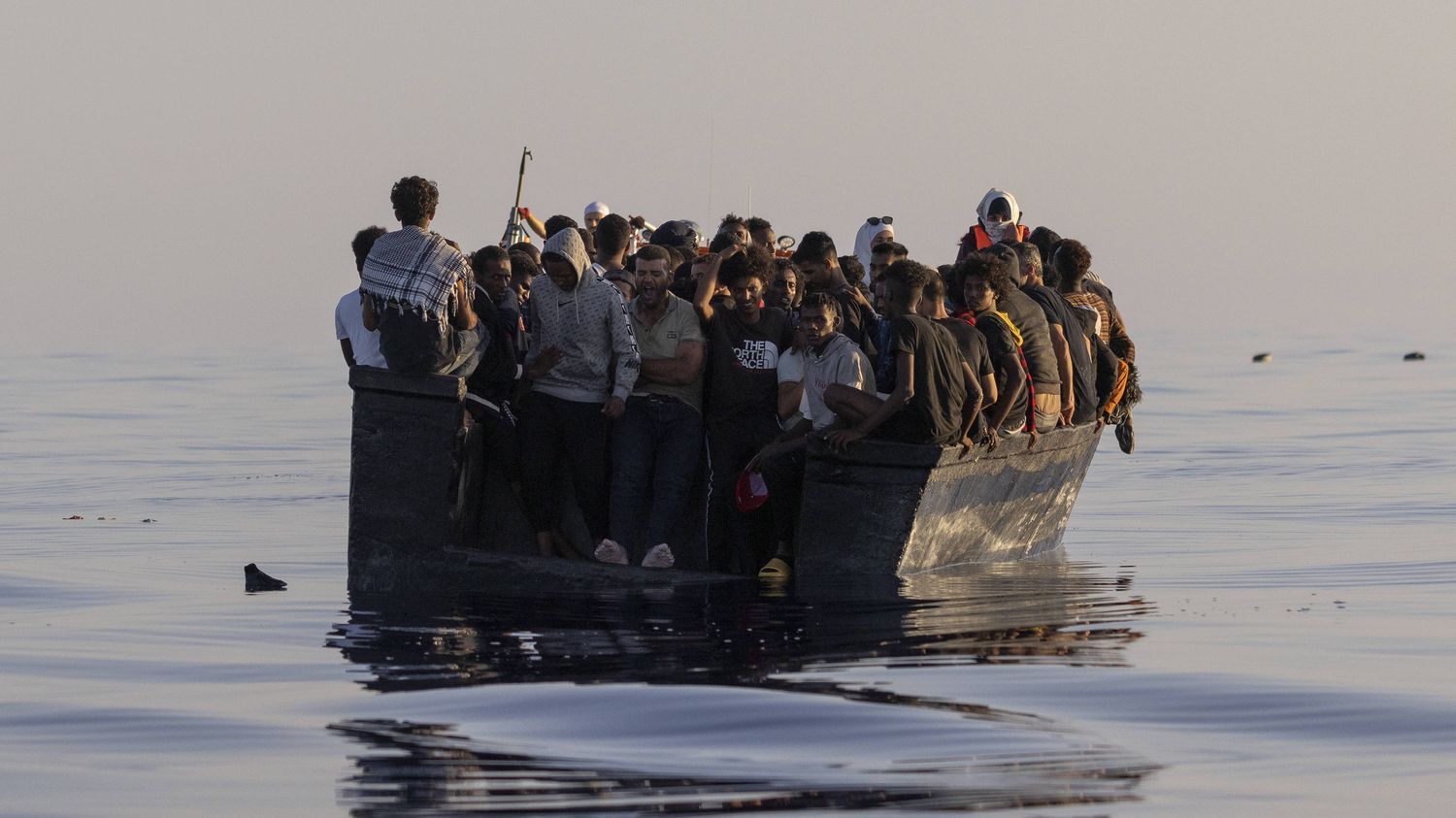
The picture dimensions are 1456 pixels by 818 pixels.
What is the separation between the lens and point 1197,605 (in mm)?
12156

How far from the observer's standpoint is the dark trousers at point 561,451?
40.7 feet

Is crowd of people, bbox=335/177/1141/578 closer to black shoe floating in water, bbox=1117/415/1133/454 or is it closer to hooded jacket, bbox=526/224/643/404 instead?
hooded jacket, bbox=526/224/643/404

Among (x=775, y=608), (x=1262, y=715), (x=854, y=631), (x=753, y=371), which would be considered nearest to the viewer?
(x=1262, y=715)

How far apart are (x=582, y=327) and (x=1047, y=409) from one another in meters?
3.08

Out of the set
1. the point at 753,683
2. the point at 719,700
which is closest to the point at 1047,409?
the point at 753,683

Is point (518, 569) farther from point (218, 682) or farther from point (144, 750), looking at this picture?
point (144, 750)

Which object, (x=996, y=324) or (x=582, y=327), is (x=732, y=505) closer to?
(x=582, y=327)

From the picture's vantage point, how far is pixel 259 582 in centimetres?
1373

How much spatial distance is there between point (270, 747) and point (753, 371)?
4.85m

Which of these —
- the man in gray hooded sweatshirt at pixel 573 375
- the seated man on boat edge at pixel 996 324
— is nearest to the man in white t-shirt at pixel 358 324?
the man in gray hooded sweatshirt at pixel 573 375

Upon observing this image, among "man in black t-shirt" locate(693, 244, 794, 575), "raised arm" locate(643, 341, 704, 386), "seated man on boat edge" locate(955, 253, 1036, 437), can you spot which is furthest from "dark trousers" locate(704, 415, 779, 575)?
"seated man on boat edge" locate(955, 253, 1036, 437)

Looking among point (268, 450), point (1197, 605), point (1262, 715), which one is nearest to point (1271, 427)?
point (268, 450)

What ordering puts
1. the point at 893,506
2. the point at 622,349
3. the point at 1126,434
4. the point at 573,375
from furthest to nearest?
the point at 1126,434 < the point at 893,506 < the point at 573,375 < the point at 622,349

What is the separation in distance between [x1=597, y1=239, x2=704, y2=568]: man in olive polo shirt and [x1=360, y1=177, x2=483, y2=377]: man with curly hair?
95 cm
